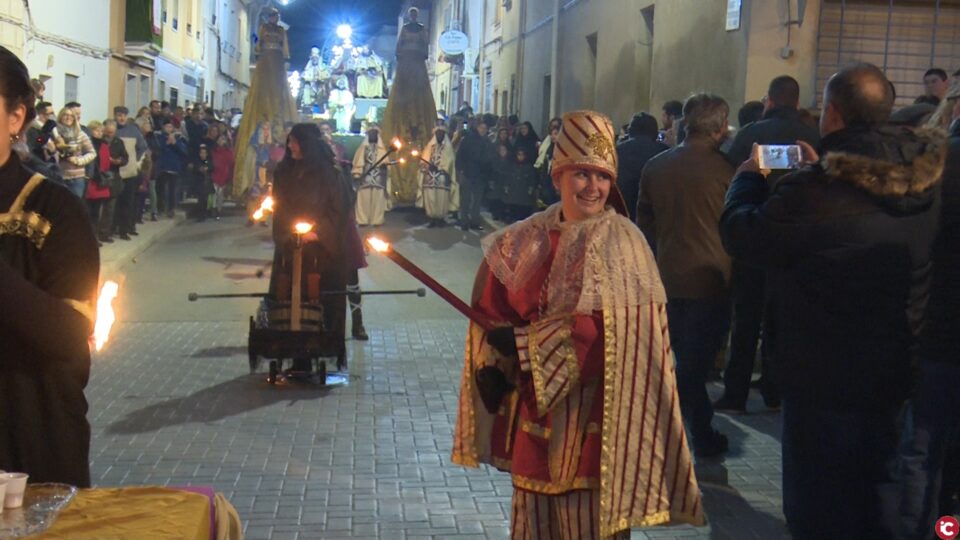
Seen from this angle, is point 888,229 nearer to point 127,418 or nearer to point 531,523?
point 531,523

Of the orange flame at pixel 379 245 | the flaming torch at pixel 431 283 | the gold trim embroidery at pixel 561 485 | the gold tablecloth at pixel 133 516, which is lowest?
the gold trim embroidery at pixel 561 485

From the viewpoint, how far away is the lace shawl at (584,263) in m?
3.57

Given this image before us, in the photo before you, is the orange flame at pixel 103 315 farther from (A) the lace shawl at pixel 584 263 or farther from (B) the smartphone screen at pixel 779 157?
(B) the smartphone screen at pixel 779 157

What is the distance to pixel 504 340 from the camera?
3.58 meters

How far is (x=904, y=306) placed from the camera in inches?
148

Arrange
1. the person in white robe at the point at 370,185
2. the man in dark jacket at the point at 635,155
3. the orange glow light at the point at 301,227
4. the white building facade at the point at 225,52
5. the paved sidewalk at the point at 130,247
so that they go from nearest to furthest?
the orange glow light at the point at 301,227 → the man in dark jacket at the point at 635,155 → the paved sidewalk at the point at 130,247 → the person in white robe at the point at 370,185 → the white building facade at the point at 225,52

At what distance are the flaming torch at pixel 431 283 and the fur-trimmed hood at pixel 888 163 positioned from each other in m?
1.23

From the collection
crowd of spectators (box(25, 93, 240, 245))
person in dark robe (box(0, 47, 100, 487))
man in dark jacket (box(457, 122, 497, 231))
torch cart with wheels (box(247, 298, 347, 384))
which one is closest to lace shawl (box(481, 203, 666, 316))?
person in dark robe (box(0, 47, 100, 487))

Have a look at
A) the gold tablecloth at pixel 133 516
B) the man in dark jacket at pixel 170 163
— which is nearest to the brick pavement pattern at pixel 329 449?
the gold tablecloth at pixel 133 516

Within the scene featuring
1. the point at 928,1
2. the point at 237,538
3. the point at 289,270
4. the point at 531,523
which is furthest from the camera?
the point at 928,1

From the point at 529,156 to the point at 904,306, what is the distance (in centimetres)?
1844

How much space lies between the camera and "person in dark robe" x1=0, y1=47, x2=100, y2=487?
288 cm

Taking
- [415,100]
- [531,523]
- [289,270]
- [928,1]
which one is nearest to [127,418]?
[289,270]

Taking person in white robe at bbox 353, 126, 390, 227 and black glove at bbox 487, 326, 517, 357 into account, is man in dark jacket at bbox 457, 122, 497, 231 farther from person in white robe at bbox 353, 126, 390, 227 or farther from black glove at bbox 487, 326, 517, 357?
black glove at bbox 487, 326, 517, 357
